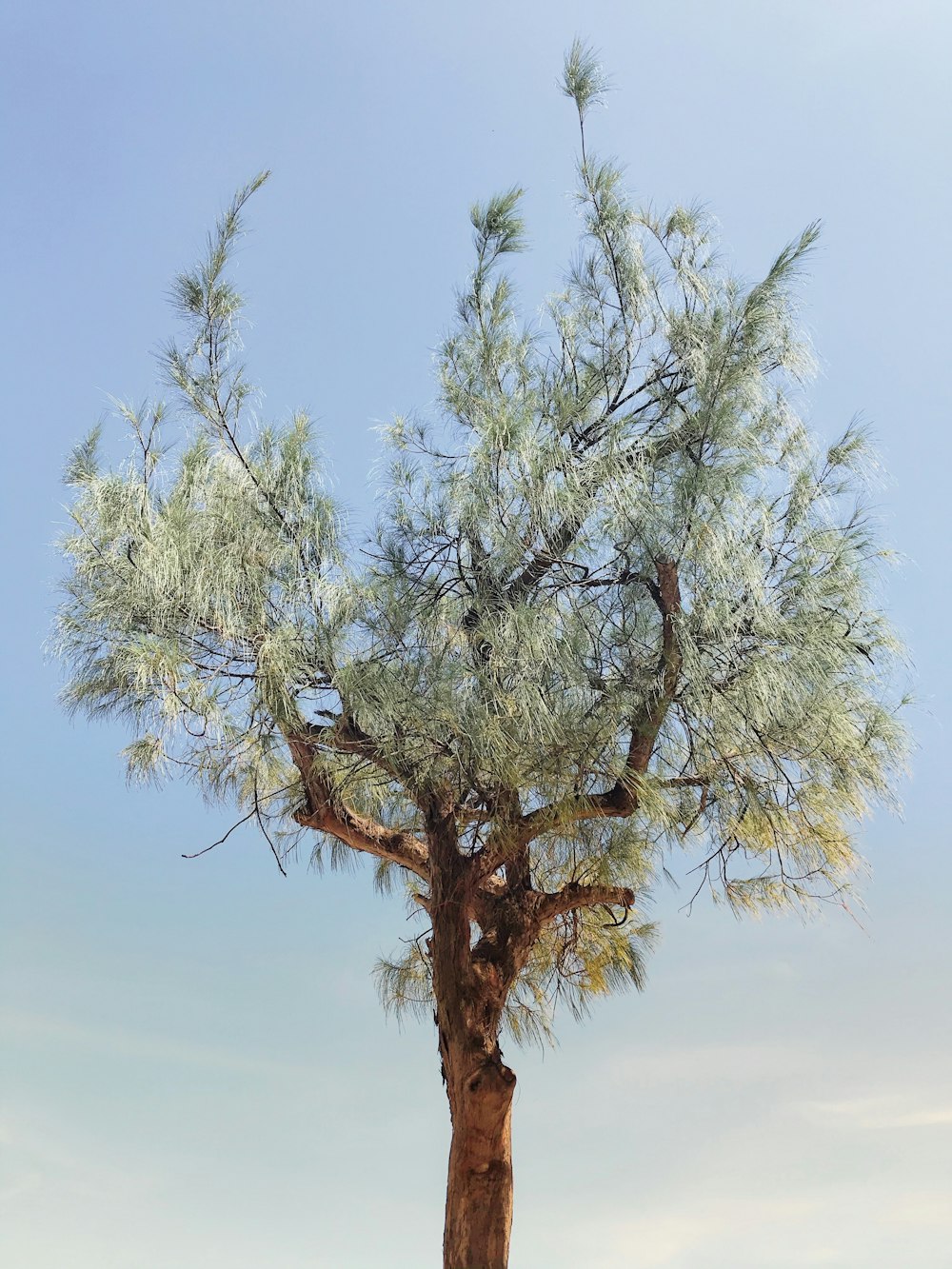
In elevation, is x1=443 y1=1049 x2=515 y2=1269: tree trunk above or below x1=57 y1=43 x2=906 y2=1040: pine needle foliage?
below

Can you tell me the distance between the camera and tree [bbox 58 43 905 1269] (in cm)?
268

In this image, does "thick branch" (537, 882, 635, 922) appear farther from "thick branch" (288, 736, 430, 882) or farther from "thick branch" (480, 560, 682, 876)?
"thick branch" (288, 736, 430, 882)

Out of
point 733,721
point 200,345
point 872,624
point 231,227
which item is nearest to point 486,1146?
point 733,721

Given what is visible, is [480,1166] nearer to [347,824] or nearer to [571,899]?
[571,899]

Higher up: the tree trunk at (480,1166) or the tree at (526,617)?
the tree at (526,617)

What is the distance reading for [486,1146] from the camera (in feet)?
9.48

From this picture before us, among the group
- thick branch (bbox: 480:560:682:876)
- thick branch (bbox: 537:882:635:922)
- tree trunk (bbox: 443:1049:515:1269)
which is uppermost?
thick branch (bbox: 480:560:682:876)

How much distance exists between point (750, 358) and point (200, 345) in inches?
53.1

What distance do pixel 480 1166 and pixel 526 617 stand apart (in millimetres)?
1350

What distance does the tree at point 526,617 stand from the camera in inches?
105

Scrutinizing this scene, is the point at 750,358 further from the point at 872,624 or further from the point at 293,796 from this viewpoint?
the point at 293,796

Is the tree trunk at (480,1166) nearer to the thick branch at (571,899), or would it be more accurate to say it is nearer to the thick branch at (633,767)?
the thick branch at (571,899)

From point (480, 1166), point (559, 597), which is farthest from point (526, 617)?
point (480, 1166)

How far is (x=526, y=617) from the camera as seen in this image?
2652mm
